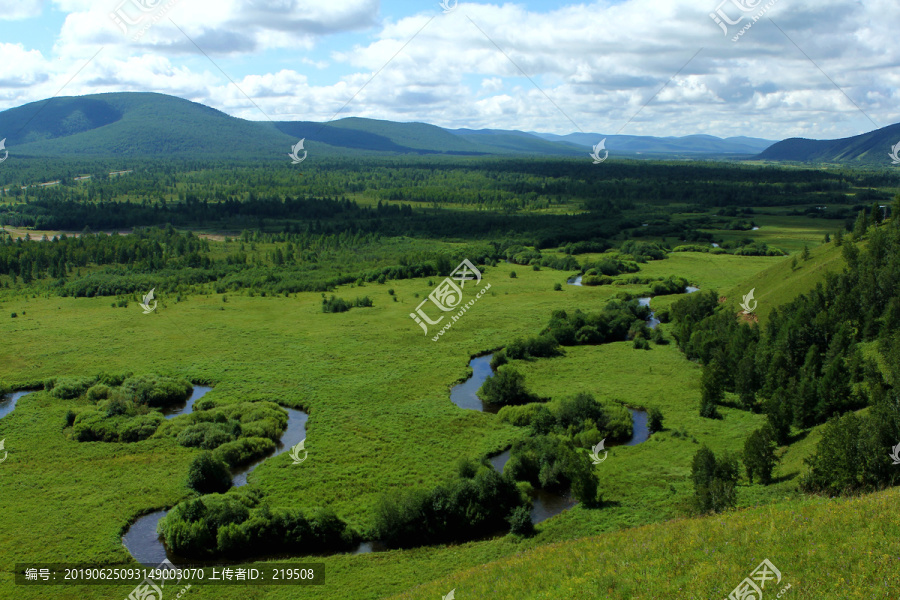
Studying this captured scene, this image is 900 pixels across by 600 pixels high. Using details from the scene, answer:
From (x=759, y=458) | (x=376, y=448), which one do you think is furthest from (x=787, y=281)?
(x=376, y=448)

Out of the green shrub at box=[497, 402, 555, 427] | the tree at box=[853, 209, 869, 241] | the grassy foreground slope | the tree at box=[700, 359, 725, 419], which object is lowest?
the green shrub at box=[497, 402, 555, 427]

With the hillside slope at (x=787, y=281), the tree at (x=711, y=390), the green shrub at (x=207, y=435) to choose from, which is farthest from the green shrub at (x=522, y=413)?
the hillside slope at (x=787, y=281)

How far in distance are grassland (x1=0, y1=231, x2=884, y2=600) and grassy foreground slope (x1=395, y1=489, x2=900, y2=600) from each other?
10 cm

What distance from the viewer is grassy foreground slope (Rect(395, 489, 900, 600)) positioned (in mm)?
17766

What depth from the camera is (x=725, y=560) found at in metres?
20.0

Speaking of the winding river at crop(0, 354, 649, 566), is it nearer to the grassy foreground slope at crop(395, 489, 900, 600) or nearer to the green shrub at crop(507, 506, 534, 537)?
the green shrub at crop(507, 506, 534, 537)

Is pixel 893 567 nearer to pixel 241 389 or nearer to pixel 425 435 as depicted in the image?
pixel 425 435

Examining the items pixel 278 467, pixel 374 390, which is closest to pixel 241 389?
pixel 374 390

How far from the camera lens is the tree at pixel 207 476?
40.4 meters

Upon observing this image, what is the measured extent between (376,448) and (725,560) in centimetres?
2995

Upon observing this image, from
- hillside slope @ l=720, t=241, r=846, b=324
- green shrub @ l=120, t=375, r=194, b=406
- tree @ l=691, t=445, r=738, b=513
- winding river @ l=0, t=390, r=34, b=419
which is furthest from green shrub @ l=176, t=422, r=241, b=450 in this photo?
hillside slope @ l=720, t=241, r=846, b=324

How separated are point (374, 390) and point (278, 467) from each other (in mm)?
15350

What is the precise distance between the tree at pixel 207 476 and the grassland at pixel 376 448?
96 cm

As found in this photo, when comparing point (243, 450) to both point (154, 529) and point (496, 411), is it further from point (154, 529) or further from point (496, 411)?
point (496, 411)
